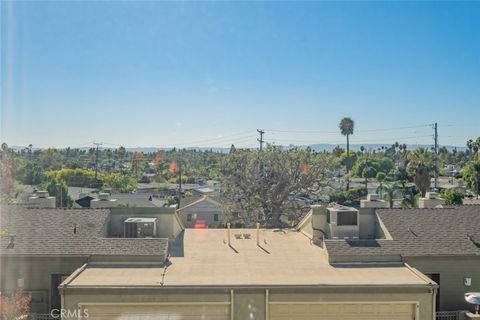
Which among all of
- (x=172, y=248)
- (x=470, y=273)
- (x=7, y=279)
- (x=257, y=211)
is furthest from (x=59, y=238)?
(x=257, y=211)

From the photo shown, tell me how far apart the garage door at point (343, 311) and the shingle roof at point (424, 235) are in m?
2.35

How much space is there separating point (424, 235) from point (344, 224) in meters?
2.97

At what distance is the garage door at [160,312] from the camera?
12.3 metres

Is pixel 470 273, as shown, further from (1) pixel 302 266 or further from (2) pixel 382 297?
(1) pixel 302 266

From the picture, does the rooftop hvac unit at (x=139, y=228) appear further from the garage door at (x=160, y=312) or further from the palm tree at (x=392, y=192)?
the palm tree at (x=392, y=192)

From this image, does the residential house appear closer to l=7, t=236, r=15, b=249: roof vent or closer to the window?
l=7, t=236, r=15, b=249: roof vent

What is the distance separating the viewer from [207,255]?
15.9 meters

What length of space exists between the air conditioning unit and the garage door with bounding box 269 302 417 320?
16.0ft

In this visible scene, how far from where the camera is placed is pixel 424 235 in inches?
642

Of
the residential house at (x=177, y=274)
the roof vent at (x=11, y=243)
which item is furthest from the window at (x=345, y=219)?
the roof vent at (x=11, y=243)
